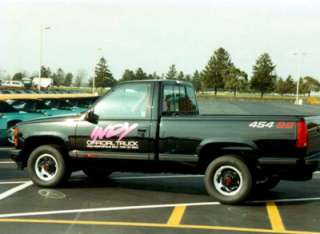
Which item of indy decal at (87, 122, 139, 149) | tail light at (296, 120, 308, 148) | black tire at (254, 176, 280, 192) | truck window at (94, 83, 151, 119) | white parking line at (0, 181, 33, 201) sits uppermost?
truck window at (94, 83, 151, 119)

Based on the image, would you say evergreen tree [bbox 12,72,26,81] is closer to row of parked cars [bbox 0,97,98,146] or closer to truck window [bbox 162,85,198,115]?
row of parked cars [bbox 0,97,98,146]

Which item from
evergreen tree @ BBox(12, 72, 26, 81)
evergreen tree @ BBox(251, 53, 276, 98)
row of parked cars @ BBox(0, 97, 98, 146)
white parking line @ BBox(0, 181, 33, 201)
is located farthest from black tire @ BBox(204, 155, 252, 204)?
evergreen tree @ BBox(12, 72, 26, 81)

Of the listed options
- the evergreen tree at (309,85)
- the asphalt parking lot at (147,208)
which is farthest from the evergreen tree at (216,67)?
the asphalt parking lot at (147,208)

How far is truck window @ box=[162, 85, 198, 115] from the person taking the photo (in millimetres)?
8555

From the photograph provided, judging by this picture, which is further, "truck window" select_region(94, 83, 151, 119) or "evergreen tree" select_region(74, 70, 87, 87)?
"evergreen tree" select_region(74, 70, 87, 87)

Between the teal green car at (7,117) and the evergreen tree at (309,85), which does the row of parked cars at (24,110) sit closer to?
the teal green car at (7,117)

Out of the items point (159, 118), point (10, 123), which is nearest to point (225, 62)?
point (10, 123)

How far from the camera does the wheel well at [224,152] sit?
783cm

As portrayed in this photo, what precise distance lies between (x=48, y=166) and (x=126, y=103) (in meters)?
1.78

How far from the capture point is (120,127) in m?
8.38

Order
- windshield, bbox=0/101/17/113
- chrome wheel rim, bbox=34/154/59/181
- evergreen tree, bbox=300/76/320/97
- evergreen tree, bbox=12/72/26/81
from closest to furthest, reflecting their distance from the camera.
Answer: chrome wheel rim, bbox=34/154/59/181 → windshield, bbox=0/101/17/113 → evergreen tree, bbox=300/76/320/97 → evergreen tree, bbox=12/72/26/81

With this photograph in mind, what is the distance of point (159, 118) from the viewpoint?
8.26m

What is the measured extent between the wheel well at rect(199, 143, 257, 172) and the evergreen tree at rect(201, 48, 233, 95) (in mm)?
103282

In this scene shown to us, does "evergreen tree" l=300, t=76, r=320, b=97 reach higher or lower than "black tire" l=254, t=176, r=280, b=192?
higher
